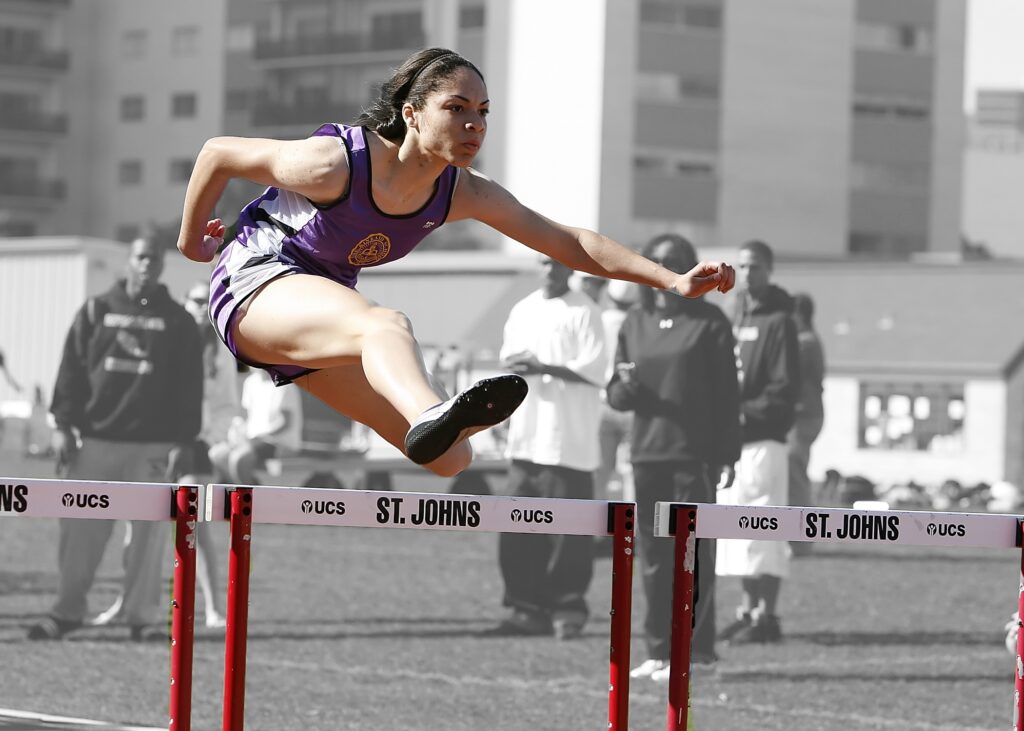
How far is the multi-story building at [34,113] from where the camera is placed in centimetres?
6375

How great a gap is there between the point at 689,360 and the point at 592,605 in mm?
3137

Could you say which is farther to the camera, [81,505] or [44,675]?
[44,675]

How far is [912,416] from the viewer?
30.4m

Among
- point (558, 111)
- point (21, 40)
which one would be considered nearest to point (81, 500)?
point (558, 111)

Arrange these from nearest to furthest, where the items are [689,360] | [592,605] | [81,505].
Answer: [81,505]
[689,360]
[592,605]

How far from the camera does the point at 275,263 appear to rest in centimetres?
460

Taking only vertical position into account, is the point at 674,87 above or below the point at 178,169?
above

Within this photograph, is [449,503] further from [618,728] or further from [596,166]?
[596,166]

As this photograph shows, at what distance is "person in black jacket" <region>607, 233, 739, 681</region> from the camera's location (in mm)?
9055

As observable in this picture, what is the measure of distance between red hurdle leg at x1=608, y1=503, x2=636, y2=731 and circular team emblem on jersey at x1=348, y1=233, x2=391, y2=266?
3.19ft

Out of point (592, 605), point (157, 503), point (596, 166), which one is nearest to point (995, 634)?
point (592, 605)

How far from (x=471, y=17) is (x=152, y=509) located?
50.4 meters

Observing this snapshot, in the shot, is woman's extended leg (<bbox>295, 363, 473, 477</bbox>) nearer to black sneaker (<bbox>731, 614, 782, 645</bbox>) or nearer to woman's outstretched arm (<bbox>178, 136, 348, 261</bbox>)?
woman's outstretched arm (<bbox>178, 136, 348, 261</bbox>)

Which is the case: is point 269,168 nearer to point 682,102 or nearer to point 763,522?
point 763,522
